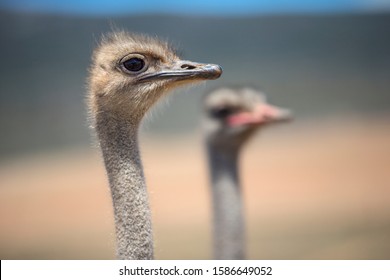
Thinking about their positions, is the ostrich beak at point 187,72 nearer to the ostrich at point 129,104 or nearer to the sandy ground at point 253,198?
the ostrich at point 129,104

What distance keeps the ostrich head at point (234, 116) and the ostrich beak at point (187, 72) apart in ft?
3.45

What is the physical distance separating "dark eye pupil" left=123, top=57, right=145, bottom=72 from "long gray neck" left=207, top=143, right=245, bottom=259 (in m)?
0.98

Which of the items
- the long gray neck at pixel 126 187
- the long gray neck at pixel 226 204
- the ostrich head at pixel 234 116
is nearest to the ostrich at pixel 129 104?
the long gray neck at pixel 126 187

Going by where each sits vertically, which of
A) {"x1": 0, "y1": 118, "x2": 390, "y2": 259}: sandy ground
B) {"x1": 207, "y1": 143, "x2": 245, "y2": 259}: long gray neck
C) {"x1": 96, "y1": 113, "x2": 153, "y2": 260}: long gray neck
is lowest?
{"x1": 96, "y1": 113, "x2": 153, "y2": 260}: long gray neck

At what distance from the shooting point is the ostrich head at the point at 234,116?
117 inches

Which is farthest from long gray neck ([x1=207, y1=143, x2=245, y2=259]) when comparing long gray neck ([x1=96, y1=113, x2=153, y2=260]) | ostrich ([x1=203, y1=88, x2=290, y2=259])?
long gray neck ([x1=96, y1=113, x2=153, y2=260])

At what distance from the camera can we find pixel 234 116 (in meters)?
3.06

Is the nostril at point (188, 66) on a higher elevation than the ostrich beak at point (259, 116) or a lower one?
lower

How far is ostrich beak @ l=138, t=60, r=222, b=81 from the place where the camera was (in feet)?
6.12

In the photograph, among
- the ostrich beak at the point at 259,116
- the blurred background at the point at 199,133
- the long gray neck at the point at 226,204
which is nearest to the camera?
the long gray neck at the point at 226,204

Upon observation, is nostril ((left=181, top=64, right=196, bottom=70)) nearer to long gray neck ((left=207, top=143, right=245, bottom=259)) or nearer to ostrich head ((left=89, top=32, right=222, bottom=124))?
ostrich head ((left=89, top=32, right=222, bottom=124))

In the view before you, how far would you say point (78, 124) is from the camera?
13.2 feet
